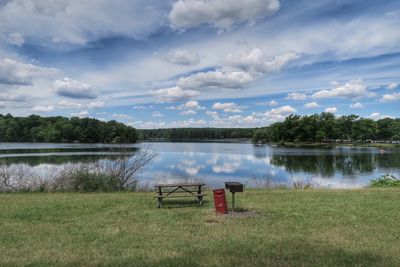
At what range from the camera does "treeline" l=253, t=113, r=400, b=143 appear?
115250mm

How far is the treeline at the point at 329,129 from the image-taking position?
378ft

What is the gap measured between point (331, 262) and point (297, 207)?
15.3 feet

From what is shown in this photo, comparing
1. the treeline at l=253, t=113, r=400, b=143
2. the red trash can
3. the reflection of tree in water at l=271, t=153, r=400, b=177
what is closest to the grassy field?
the red trash can

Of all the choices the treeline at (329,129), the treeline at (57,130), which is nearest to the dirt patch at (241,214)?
the treeline at (57,130)

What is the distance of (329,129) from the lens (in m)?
118

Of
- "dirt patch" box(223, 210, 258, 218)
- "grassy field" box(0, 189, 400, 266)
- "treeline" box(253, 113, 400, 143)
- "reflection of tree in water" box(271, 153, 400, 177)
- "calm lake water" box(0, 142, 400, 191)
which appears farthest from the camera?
"treeline" box(253, 113, 400, 143)

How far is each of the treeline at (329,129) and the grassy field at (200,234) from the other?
111 metres

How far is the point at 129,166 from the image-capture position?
57.7 feet

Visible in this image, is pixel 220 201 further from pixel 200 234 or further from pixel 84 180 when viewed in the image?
pixel 84 180

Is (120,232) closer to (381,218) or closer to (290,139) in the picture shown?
(381,218)

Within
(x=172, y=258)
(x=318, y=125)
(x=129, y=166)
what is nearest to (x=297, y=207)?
(x=172, y=258)

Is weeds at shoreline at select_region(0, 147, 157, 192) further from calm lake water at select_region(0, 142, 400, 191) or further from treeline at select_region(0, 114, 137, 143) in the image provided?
treeline at select_region(0, 114, 137, 143)

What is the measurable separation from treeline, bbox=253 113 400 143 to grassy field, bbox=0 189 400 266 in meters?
111

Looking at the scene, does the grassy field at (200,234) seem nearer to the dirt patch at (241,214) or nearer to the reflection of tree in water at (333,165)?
the dirt patch at (241,214)
